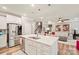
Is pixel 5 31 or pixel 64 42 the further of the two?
pixel 5 31

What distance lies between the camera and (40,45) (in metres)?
1.75

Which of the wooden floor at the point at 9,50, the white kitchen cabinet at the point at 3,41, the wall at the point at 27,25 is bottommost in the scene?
the wooden floor at the point at 9,50

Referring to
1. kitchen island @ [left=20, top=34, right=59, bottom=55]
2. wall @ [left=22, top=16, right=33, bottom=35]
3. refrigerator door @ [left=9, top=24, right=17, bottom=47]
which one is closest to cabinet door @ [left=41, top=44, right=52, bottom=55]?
kitchen island @ [left=20, top=34, right=59, bottom=55]

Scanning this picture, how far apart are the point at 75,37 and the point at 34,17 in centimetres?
85

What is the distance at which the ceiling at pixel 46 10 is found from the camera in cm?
164

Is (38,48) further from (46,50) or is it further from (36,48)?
(46,50)

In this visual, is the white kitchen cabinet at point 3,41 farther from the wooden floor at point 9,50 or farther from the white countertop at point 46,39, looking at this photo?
the white countertop at point 46,39

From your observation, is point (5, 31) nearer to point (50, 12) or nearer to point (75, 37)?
point (50, 12)

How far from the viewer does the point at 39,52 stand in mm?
1711

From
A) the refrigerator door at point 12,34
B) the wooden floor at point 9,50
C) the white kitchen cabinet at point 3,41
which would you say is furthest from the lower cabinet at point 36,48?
the white kitchen cabinet at point 3,41

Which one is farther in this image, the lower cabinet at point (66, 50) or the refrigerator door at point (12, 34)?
the refrigerator door at point (12, 34)

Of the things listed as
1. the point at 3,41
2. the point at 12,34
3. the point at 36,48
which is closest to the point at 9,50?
the point at 3,41
